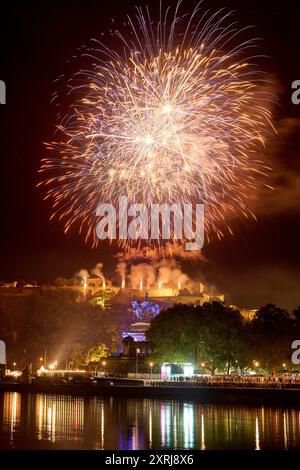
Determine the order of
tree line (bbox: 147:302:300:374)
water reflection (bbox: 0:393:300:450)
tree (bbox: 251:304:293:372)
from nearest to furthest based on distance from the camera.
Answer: water reflection (bbox: 0:393:300:450) → tree (bbox: 251:304:293:372) → tree line (bbox: 147:302:300:374)

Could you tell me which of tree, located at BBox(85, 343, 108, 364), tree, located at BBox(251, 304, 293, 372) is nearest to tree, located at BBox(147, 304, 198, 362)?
tree, located at BBox(251, 304, 293, 372)

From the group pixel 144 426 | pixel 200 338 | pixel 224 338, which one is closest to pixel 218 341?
pixel 224 338

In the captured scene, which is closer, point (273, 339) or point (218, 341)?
point (273, 339)

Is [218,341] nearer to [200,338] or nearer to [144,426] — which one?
[200,338]

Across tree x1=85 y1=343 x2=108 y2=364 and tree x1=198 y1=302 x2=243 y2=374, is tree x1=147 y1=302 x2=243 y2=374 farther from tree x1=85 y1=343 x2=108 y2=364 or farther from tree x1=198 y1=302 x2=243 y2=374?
tree x1=85 y1=343 x2=108 y2=364

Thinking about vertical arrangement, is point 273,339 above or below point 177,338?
below

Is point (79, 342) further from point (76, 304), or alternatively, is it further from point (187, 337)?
point (187, 337)

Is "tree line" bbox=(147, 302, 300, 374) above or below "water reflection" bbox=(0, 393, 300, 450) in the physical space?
above

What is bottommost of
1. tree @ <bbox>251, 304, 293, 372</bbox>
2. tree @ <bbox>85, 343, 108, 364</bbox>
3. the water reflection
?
the water reflection
